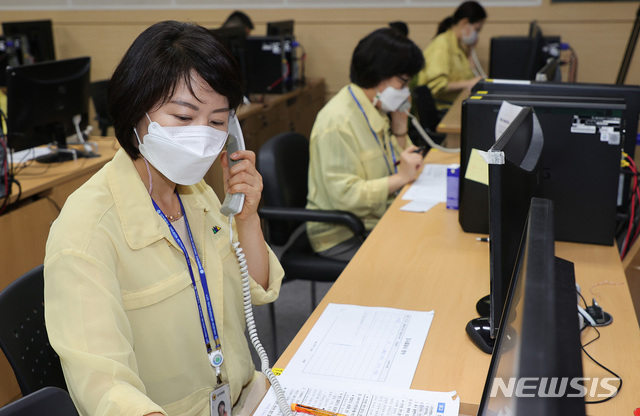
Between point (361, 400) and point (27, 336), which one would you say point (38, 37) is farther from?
point (361, 400)

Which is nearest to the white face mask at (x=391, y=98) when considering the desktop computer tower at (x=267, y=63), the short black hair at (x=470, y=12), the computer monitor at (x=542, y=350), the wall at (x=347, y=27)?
the computer monitor at (x=542, y=350)

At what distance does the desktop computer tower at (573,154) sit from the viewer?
5.56 ft

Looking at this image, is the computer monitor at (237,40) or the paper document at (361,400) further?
the computer monitor at (237,40)

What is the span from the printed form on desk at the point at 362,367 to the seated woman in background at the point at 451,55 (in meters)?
3.76

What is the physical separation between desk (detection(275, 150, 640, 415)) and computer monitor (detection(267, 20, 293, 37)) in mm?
3444

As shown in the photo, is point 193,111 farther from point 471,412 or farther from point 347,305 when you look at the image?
point 471,412

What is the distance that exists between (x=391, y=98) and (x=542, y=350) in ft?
6.95

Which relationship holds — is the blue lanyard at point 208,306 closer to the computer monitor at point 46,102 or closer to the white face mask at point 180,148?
the white face mask at point 180,148

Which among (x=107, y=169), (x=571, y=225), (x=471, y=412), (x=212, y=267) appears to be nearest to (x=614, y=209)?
(x=571, y=225)

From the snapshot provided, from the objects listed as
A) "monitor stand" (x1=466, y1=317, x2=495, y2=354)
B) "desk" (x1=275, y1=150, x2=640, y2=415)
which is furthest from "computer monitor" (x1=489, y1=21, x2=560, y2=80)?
"monitor stand" (x1=466, y1=317, x2=495, y2=354)

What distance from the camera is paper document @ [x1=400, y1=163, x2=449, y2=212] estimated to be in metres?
2.24

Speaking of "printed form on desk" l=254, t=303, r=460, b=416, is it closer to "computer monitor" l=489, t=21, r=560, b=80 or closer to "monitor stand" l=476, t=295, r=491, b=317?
"monitor stand" l=476, t=295, r=491, b=317

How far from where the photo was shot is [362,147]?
8.09 feet

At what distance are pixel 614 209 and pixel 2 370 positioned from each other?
207cm
